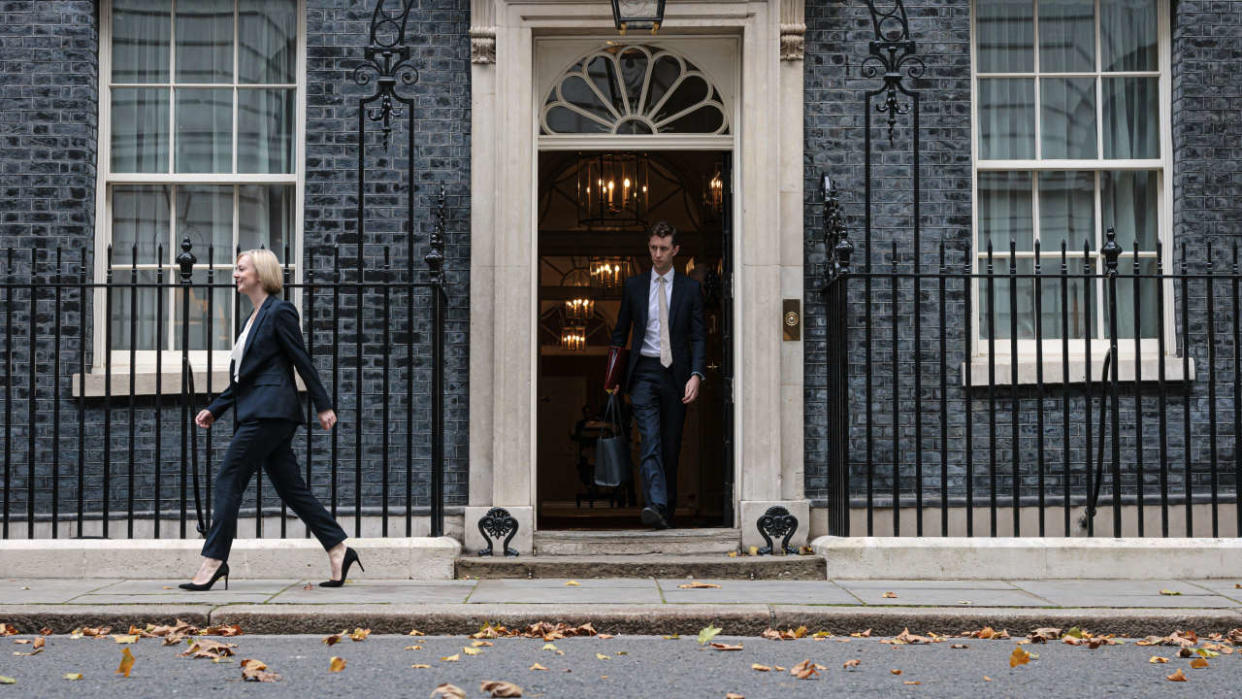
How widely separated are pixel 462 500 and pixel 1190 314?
4913 mm

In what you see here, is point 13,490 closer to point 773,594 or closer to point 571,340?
point 773,594

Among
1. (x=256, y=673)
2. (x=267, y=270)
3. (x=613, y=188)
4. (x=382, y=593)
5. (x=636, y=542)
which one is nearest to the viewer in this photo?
(x=256, y=673)

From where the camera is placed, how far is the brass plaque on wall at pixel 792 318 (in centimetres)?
883

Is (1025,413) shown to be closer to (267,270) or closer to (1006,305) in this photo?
(1006,305)

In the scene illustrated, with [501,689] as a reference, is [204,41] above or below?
above

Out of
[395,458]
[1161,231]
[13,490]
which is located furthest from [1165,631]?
[13,490]

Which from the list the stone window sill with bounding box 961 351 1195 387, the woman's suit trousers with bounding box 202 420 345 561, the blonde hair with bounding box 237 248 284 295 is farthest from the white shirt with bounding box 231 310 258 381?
the stone window sill with bounding box 961 351 1195 387

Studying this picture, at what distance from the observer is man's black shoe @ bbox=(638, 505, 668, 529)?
27.7 ft

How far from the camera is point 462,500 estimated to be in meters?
8.85

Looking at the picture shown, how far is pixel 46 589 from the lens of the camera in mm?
7008

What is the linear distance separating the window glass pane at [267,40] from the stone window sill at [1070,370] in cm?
492

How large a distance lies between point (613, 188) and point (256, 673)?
8847mm

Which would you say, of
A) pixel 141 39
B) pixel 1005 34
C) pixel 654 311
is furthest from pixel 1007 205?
pixel 141 39

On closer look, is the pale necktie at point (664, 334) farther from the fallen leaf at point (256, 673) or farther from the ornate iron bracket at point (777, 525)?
the fallen leaf at point (256, 673)
